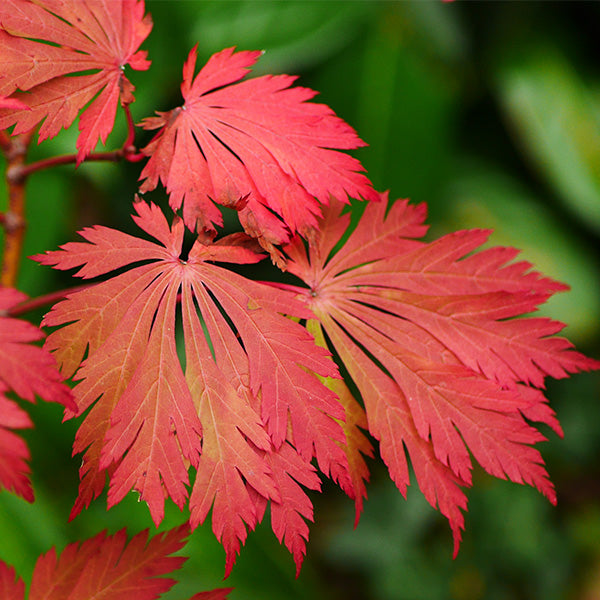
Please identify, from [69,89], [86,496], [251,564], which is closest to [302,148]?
[69,89]

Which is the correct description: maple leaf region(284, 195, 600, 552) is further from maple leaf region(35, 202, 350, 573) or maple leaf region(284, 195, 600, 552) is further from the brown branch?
the brown branch

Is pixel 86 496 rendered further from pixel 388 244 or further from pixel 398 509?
pixel 398 509

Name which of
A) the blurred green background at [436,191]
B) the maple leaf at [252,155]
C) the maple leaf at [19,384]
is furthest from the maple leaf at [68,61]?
the blurred green background at [436,191]

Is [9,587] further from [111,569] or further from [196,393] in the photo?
[196,393]

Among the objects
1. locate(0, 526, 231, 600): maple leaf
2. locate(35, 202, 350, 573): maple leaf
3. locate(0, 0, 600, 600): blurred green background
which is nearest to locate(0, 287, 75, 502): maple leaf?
locate(35, 202, 350, 573): maple leaf

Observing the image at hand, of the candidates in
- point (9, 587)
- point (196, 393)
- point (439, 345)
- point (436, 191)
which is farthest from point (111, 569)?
point (436, 191)
